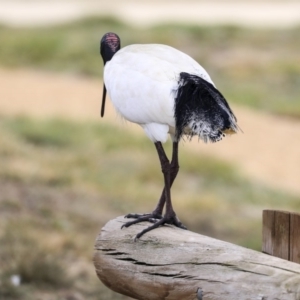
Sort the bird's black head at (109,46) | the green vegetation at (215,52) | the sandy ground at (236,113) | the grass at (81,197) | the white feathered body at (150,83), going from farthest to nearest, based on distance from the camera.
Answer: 1. the green vegetation at (215,52)
2. the sandy ground at (236,113)
3. the grass at (81,197)
4. the bird's black head at (109,46)
5. the white feathered body at (150,83)

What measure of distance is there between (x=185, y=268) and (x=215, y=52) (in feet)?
64.3

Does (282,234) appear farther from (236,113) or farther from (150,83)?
(236,113)

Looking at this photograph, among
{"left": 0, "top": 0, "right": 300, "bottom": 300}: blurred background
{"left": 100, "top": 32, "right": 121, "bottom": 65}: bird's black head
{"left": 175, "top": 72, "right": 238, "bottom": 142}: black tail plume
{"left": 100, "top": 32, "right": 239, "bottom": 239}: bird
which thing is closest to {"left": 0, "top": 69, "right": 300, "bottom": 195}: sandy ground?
{"left": 0, "top": 0, "right": 300, "bottom": 300}: blurred background

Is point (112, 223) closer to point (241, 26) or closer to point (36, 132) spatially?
point (36, 132)

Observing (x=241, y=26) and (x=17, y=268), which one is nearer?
(x=17, y=268)

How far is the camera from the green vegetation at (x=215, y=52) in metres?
17.4

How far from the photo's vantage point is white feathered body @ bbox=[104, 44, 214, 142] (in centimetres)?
322

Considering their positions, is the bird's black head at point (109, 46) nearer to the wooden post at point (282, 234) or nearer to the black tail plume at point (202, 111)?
the black tail plume at point (202, 111)

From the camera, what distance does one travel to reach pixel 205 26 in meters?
25.3

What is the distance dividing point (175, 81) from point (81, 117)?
10702 mm

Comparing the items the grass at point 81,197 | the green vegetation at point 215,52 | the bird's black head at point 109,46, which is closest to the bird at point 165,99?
the bird's black head at point 109,46

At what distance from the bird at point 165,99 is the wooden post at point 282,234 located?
0.37 metres

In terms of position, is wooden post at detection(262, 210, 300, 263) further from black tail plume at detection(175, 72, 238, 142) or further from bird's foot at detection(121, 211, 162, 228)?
bird's foot at detection(121, 211, 162, 228)

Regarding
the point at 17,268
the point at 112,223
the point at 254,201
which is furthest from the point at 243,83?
the point at 112,223
